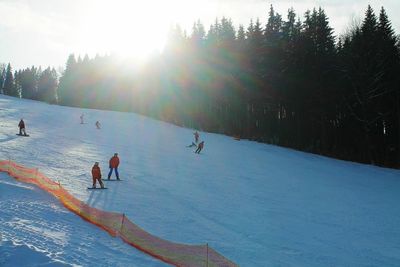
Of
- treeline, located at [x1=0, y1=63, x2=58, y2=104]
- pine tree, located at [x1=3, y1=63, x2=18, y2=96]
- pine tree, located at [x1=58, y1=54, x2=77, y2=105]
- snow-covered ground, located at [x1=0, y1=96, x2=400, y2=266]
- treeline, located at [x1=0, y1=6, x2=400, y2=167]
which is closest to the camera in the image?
snow-covered ground, located at [x1=0, y1=96, x2=400, y2=266]

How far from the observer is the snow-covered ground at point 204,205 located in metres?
11.0

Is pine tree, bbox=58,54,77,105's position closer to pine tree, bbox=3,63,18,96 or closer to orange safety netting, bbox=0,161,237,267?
pine tree, bbox=3,63,18,96

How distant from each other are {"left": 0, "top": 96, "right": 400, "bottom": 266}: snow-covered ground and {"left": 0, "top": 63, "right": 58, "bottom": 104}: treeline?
3759 inches

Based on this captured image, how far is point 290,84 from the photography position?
164 ft

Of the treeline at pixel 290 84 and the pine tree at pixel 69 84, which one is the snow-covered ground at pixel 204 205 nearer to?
the treeline at pixel 290 84

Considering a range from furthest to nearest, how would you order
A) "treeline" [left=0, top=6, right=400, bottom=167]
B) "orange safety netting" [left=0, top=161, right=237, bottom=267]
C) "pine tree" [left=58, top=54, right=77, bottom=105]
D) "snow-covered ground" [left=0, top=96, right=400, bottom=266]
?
"pine tree" [left=58, top=54, right=77, bottom=105], "treeline" [left=0, top=6, right=400, bottom=167], "snow-covered ground" [left=0, top=96, right=400, bottom=266], "orange safety netting" [left=0, top=161, right=237, bottom=267]

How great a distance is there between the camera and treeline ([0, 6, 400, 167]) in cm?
4403

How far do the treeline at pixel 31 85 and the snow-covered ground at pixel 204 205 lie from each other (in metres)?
95.5

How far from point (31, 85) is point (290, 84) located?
107200 millimetres

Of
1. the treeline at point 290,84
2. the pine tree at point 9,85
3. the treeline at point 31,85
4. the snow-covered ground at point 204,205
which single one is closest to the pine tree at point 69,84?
the treeline at point 31,85

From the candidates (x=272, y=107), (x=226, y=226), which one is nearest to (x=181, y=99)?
(x=272, y=107)

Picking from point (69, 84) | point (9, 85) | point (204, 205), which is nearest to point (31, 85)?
point (9, 85)

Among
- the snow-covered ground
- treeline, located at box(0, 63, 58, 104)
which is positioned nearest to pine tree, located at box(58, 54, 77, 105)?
treeline, located at box(0, 63, 58, 104)

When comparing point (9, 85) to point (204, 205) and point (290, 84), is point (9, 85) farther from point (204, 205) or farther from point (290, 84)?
point (204, 205)
